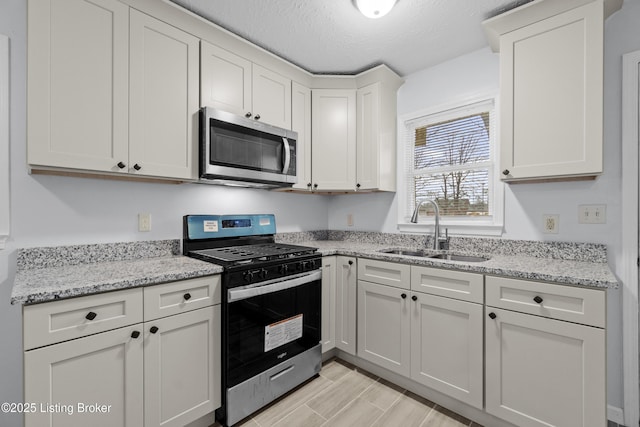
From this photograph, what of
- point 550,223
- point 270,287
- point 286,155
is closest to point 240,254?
point 270,287

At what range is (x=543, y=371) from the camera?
1441mm

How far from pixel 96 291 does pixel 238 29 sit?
183 cm

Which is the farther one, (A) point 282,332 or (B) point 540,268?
(A) point 282,332

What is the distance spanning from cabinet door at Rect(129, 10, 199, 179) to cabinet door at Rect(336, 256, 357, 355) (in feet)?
4.26

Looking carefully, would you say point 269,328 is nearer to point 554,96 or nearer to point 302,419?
point 302,419

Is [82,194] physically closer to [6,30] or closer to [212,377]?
[6,30]

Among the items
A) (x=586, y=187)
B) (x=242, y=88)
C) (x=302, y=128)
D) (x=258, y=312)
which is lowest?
(x=258, y=312)

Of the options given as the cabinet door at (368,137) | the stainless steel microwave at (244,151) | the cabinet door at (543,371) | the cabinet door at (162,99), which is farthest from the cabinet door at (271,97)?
the cabinet door at (543,371)

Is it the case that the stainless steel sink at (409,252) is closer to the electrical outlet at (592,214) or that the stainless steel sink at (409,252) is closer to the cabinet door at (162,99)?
the electrical outlet at (592,214)

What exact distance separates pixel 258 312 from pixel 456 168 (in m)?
1.92

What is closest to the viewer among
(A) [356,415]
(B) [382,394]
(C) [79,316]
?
(C) [79,316]

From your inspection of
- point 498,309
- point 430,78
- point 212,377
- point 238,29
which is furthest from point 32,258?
point 430,78

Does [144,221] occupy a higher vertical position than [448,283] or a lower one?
higher

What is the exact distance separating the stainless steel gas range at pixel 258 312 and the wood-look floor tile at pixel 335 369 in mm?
141
